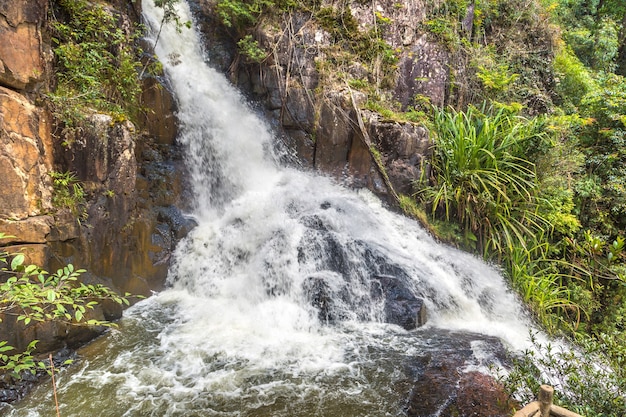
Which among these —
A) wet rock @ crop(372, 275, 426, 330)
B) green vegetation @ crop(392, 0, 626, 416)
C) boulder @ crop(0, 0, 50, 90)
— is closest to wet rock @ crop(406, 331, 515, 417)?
wet rock @ crop(372, 275, 426, 330)

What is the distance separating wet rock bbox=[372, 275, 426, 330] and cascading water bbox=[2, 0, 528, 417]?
0.33 ft

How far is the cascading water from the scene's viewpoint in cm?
369

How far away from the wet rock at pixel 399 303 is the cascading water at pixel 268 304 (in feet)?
0.33

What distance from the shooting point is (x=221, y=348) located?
14.6 feet

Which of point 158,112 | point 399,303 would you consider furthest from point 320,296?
point 158,112

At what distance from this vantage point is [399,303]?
17.5 feet

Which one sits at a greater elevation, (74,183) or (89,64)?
(89,64)

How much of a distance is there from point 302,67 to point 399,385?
6.40 metres

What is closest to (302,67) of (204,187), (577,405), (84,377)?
(204,187)

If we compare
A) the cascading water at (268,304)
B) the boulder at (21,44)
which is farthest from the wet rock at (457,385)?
the boulder at (21,44)

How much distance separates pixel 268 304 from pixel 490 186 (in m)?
4.28

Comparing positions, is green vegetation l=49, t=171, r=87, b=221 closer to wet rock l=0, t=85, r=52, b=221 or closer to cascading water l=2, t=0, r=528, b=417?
wet rock l=0, t=85, r=52, b=221

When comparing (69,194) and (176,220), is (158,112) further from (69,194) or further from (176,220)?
(69,194)

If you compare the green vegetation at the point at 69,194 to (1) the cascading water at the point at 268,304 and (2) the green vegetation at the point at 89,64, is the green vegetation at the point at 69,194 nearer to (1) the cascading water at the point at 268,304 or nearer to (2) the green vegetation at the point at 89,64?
(2) the green vegetation at the point at 89,64
